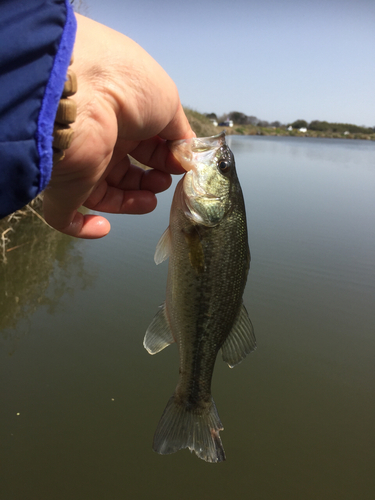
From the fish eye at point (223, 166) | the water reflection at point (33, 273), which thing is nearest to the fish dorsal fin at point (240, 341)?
the fish eye at point (223, 166)

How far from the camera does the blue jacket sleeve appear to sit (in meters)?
0.80

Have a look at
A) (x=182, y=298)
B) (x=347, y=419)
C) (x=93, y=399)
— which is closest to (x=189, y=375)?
(x=182, y=298)

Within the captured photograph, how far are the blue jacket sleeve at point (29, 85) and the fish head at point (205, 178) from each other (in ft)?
3.11

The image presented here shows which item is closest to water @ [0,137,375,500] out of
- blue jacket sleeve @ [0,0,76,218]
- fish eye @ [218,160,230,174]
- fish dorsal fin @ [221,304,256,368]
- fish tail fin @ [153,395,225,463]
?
fish tail fin @ [153,395,225,463]

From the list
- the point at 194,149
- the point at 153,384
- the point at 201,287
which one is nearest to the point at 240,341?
the point at 201,287

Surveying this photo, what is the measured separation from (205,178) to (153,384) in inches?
115

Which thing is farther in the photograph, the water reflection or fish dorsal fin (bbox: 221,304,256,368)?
the water reflection

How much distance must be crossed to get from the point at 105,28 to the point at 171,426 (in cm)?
189

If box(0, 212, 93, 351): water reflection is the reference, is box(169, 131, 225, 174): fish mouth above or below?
above

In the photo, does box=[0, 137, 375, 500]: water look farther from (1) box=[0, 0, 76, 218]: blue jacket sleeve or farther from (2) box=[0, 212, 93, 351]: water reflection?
(1) box=[0, 0, 76, 218]: blue jacket sleeve

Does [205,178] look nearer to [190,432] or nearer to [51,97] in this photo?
[51,97]

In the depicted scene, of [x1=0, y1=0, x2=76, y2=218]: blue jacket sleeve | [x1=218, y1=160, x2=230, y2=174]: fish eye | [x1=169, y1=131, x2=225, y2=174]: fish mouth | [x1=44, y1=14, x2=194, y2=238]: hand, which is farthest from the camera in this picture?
[x1=218, y1=160, x2=230, y2=174]: fish eye

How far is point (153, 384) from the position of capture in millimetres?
3969

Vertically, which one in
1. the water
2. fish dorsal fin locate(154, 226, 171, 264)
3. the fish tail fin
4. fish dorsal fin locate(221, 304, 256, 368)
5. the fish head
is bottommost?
the water
